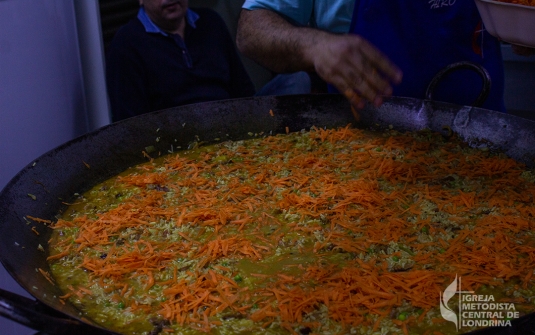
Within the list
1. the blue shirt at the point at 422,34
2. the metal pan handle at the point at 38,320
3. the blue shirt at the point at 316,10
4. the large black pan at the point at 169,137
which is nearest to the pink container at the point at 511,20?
the large black pan at the point at 169,137

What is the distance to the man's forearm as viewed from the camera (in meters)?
2.08

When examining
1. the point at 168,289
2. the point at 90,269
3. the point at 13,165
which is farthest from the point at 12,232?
the point at 13,165

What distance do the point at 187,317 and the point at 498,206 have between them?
3.99 feet

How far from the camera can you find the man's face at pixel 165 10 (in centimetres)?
373

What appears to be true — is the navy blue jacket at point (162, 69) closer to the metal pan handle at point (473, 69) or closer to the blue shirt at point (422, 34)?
the blue shirt at point (422, 34)

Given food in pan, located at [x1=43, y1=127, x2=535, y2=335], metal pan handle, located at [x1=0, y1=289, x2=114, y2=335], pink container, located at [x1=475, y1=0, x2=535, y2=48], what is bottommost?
food in pan, located at [x1=43, y1=127, x2=535, y2=335]

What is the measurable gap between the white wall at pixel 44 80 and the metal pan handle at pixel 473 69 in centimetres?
206

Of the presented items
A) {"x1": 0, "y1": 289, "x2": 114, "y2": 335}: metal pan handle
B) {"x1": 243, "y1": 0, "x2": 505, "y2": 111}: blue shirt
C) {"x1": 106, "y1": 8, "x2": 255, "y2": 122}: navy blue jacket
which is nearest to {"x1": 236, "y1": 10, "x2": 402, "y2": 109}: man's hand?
{"x1": 243, "y1": 0, "x2": 505, "y2": 111}: blue shirt

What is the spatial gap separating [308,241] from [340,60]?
624mm

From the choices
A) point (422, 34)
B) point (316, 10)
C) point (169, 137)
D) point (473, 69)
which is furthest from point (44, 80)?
point (473, 69)

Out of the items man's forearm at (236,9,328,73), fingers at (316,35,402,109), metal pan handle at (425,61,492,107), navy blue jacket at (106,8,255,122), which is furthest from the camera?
navy blue jacket at (106,8,255,122)

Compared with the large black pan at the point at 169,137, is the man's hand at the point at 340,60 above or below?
above

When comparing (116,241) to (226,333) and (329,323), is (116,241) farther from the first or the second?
(329,323)

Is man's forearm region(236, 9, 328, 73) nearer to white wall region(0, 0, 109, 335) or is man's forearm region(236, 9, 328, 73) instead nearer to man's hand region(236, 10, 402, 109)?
man's hand region(236, 10, 402, 109)
